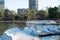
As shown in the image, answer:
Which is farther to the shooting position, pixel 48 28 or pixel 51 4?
pixel 51 4

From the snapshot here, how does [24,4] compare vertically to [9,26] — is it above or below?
above

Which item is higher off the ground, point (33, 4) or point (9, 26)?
point (33, 4)

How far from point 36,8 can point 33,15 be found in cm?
10

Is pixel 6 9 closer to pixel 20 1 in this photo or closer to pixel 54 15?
pixel 20 1

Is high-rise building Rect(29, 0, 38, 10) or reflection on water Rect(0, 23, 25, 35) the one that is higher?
high-rise building Rect(29, 0, 38, 10)

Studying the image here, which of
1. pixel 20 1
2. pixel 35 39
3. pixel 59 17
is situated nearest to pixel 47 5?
pixel 59 17

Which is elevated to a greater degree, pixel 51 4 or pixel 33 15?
pixel 51 4

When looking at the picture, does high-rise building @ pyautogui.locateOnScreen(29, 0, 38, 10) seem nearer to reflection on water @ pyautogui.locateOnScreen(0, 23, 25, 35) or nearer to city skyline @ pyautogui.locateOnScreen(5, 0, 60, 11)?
city skyline @ pyautogui.locateOnScreen(5, 0, 60, 11)

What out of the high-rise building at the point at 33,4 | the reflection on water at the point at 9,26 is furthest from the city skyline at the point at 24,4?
the reflection on water at the point at 9,26

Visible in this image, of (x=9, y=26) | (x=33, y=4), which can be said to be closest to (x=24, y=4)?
(x=33, y=4)

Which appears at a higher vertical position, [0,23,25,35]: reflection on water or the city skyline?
the city skyline

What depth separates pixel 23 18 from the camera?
1.88 metres

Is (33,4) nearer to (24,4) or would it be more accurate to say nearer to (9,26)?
(24,4)

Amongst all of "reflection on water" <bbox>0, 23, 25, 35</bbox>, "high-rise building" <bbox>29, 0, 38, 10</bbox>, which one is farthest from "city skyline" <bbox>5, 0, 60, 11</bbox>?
"reflection on water" <bbox>0, 23, 25, 35</bbox>
